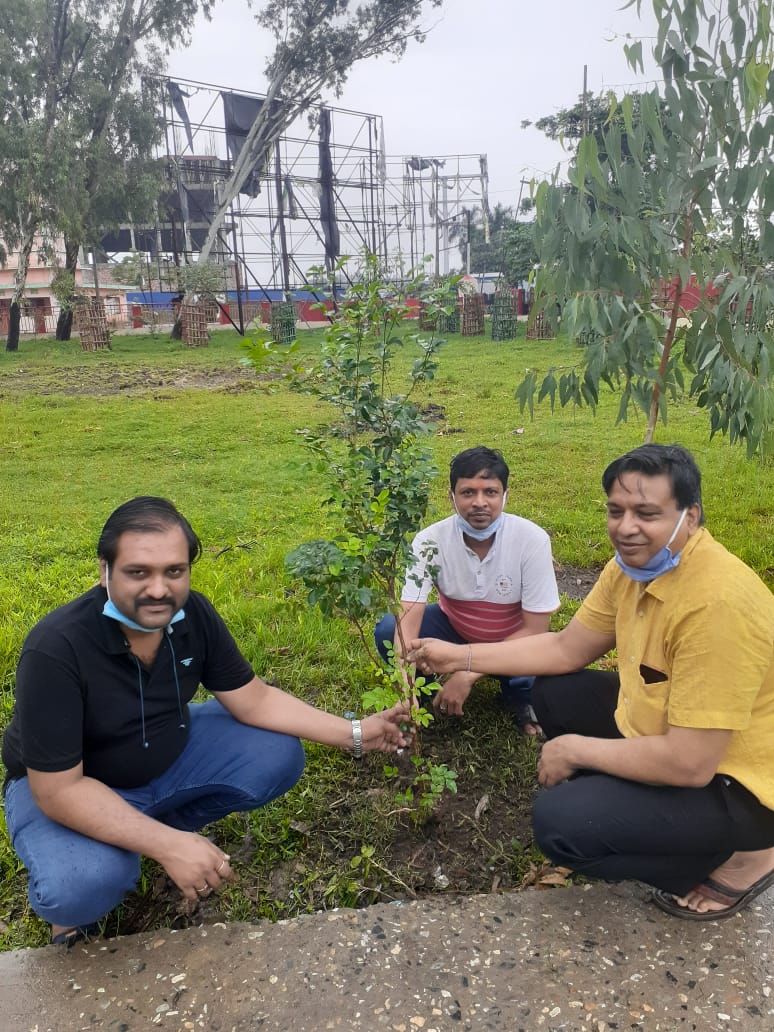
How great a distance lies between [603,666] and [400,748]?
148 centimetres

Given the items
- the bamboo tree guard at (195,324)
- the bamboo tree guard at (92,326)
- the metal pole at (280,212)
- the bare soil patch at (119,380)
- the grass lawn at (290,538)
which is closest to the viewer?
the grass lawn at (290,538)

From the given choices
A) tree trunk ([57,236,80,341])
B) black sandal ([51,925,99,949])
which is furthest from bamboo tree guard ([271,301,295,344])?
black sandal ([51,925,99,949])

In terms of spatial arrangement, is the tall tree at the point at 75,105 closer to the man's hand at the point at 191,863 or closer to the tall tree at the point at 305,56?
the tall tree at the point at 305,56

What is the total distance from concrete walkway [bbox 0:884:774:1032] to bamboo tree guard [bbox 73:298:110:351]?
20.6 metres

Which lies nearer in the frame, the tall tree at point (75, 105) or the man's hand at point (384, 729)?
the man's hand at point (384, 729)

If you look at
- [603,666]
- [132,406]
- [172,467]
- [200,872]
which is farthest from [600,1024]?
[132,406]

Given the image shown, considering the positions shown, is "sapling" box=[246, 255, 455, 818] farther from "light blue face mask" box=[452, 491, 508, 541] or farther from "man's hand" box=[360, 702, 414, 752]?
"light blue face mask" box=[452, 491, 508, 541]

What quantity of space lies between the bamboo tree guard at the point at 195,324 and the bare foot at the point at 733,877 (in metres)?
21.4

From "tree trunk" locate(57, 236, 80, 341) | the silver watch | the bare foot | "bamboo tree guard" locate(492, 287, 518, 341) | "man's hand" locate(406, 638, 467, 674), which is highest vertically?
"tree trunk" locate(57, 236, 80, 341)

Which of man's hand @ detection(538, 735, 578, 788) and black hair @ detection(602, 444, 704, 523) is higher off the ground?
black hair @ detection(602, 444, 704, 523)

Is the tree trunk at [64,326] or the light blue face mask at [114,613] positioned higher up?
the tree trunk at [64,326]

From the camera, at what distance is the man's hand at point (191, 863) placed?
2064mm

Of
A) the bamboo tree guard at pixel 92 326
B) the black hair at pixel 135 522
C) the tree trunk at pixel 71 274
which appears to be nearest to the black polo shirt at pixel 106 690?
the black hair at pixel 135 522

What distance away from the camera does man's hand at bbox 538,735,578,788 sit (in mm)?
2305
